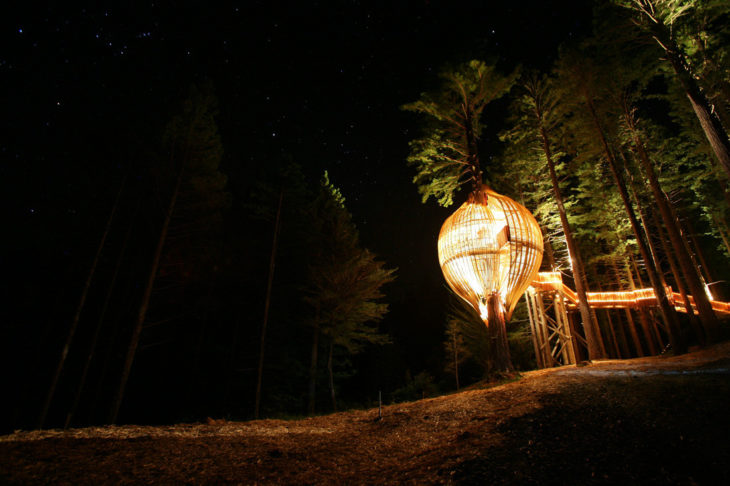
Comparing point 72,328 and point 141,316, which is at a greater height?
point 141,316

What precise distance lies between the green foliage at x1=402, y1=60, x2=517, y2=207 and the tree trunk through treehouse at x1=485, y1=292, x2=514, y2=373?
3.67m

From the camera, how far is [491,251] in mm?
7680

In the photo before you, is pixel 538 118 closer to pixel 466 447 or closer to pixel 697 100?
pixel 697 100

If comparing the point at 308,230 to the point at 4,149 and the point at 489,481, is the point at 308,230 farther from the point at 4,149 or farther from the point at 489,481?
the point at 489,481

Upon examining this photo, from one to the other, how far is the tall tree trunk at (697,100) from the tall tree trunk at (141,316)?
1600 cm

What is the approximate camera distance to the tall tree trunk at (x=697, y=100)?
306 inches

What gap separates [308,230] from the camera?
1678 cm

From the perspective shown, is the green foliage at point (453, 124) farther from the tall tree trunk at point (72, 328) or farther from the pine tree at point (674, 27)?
the tall tree trunk at point (72, 328)

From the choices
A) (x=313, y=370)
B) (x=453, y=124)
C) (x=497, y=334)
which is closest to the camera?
(x=497, y=334)

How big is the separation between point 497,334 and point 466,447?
527 centimetres

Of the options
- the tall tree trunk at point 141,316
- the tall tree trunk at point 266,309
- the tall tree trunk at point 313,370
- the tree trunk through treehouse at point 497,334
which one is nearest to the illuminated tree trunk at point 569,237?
the tree trunk through treehouse at point 497,334

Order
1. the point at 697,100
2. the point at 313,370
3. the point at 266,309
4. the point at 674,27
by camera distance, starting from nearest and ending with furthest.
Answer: the point at 697,100 → the point at 674,27 → the point at 266,309 → the point at 313,370

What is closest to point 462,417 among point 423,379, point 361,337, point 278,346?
point 361,337

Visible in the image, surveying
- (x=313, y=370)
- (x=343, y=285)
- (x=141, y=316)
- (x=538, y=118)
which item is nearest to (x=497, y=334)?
(x=343, y=285)
